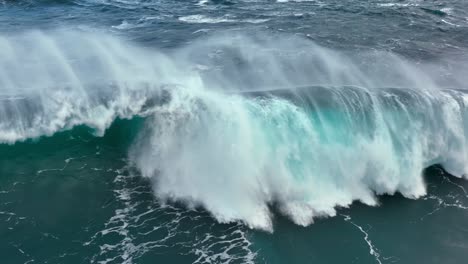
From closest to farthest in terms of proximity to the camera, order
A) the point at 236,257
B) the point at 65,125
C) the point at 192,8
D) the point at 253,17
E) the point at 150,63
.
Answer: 1. the point at 236,257
2. the point at 65,125
3. the point at 150,63
4. the point at 253,17
5. the point at 192,8

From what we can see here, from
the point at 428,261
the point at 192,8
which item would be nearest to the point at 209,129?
the point at 428,261

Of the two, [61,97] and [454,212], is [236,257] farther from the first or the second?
[61,97]

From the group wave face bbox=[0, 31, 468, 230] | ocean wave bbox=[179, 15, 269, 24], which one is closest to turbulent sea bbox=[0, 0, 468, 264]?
wave face bbox=[0, 31, 468, 230]

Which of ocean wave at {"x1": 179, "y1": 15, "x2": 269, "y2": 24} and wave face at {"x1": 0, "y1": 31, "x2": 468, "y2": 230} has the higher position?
ocean wave at {"x1": 179, "y1": 15, "x2": 269, "y2": 24}

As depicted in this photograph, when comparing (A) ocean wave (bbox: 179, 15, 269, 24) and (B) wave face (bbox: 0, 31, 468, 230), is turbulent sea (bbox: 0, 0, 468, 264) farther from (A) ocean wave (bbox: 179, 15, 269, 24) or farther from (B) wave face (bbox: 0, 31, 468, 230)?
(A) ocean wave (bbox: 179, 15, 269, 24)

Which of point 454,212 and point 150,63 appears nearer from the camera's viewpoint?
point 454,212

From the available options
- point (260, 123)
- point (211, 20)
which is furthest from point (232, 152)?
point (211, 20)

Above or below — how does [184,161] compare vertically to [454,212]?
above

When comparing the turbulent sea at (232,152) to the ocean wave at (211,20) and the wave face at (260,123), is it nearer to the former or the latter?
the wave face at (260,123)
